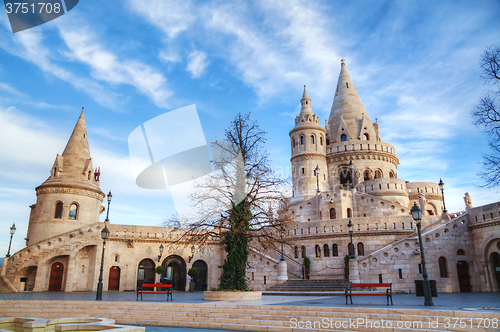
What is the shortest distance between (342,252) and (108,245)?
60.5 ft

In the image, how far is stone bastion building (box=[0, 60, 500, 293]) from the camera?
23.3m

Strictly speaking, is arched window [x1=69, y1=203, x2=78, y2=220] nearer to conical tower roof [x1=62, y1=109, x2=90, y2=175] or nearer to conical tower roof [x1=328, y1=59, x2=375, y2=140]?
conical tower roof [x1=62, y1=109, x2=90, y2=175]

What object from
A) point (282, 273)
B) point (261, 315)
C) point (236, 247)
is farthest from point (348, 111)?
point (261, 315)

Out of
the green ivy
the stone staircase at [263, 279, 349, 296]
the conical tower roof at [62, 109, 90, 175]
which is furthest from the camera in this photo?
the conical tower roof at [62, 109, 90, 175]

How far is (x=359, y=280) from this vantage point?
23.0m

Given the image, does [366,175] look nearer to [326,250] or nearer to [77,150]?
[326,250]

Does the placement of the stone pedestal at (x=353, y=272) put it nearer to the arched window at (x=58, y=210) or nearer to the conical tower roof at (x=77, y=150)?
the arched window at (x=58, y=210)

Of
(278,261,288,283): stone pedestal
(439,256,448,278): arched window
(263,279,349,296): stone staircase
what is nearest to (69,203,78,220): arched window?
(263,279,349,296): stone staircase

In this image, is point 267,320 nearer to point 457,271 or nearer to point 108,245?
point 457,271

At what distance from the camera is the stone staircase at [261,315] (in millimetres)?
9773

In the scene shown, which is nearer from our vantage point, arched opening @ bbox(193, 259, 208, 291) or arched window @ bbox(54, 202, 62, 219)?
arched window @ bbox(54, 202, 62, 219)

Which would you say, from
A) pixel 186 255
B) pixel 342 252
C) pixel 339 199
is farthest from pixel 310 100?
pixel 186 255

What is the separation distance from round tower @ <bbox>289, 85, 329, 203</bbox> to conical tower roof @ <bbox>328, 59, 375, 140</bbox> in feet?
17.7

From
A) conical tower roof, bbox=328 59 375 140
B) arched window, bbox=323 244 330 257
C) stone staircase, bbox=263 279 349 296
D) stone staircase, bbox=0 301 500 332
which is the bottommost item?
stone staircase, bbox=0 301 500 332
